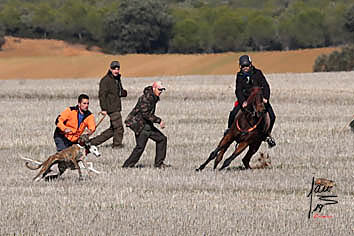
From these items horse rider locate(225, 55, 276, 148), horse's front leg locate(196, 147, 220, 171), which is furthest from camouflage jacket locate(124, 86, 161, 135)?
horse rider locate(225, 55, 276, 148)

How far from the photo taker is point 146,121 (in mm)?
14148

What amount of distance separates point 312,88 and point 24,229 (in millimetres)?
30374

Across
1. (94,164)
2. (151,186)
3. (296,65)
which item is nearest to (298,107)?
(94,164)

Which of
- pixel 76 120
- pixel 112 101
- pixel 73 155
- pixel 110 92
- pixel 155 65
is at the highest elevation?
pixel 155 65

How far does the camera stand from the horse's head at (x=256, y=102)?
43.9ft

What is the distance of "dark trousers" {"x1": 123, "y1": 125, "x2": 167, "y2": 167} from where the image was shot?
14211 mm

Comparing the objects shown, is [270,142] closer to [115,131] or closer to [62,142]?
[62,142]

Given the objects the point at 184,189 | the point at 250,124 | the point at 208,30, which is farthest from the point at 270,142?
the point at 208,30

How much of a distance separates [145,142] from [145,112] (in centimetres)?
63

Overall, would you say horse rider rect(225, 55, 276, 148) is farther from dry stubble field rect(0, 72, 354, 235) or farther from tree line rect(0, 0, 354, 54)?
tree line rect(0, 0, 354, 54)

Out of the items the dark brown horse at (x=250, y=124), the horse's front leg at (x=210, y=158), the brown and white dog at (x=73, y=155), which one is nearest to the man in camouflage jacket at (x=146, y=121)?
the horse's front leg at (x=210, y=158)

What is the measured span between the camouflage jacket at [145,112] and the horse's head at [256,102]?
1518 millimetres

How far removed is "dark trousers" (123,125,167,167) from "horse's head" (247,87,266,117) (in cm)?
175

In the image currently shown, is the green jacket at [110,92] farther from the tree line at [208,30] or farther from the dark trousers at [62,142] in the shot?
the tree line at [208,30]
